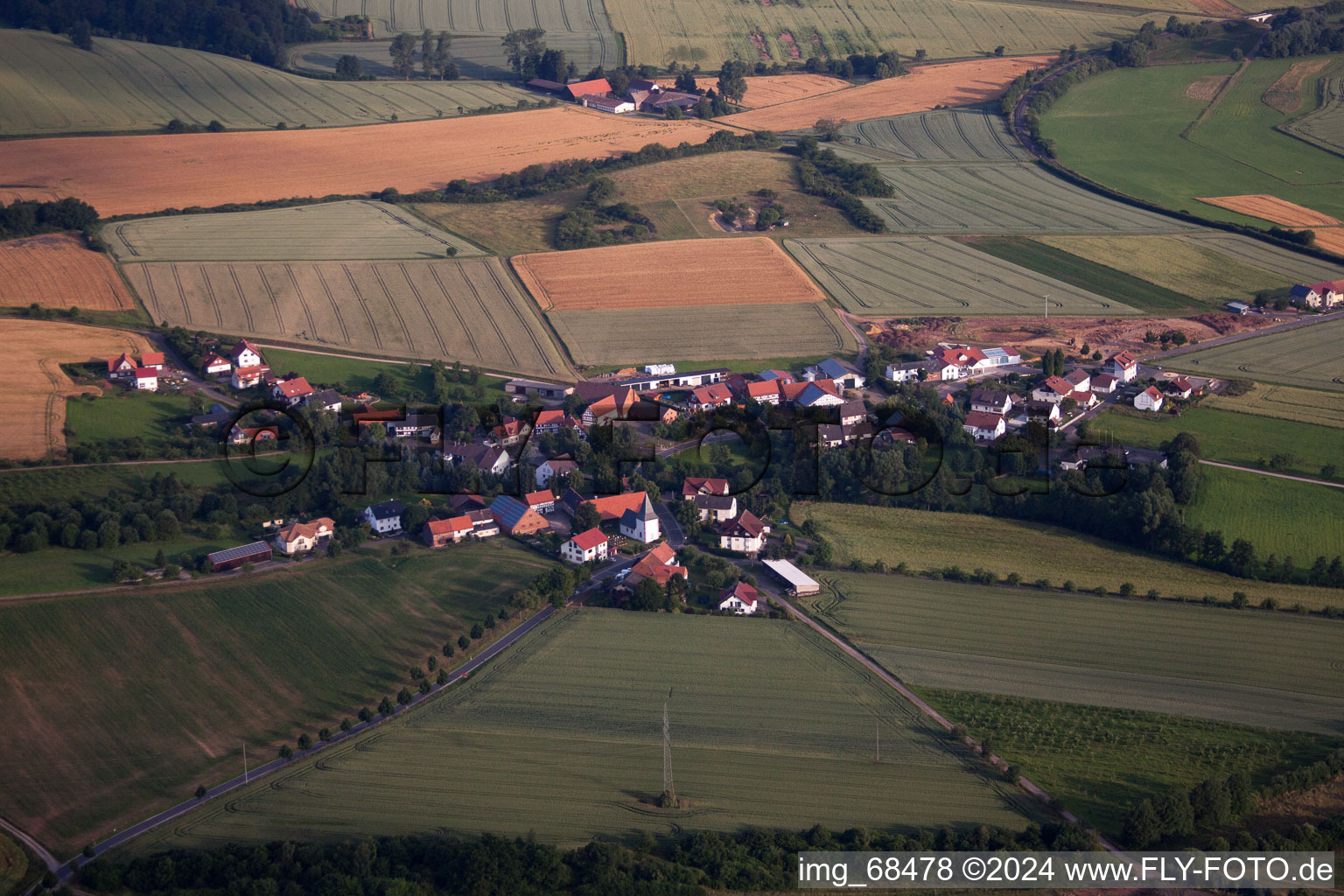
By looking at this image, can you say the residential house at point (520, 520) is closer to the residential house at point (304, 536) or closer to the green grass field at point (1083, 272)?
the residential house at point (304, 536)

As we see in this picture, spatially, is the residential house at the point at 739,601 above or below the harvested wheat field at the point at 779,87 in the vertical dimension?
below

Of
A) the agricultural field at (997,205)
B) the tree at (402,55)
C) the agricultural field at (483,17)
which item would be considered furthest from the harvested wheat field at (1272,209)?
the tree at (402,55)

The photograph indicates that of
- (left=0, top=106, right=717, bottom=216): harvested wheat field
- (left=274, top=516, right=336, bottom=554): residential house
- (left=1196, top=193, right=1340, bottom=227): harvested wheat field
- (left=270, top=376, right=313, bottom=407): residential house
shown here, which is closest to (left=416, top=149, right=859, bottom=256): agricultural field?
(left=0, top=106, right=717, bottom=216): harvested wheat field

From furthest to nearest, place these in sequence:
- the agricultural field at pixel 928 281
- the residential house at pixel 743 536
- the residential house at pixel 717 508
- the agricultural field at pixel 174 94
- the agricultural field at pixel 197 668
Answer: the agricultural field at pixel 174 94 < the agricultural field at pixel 928 281 < the residential house at pixel 717 508 < the residential house at pixel 743 536 < the agricultural field at pixel 197 668

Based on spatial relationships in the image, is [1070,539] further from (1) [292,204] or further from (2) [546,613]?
(1) [292,204]

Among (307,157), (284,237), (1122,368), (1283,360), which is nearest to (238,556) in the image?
(284,237)

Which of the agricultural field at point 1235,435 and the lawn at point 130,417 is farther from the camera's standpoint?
the lawn at point 130,417
